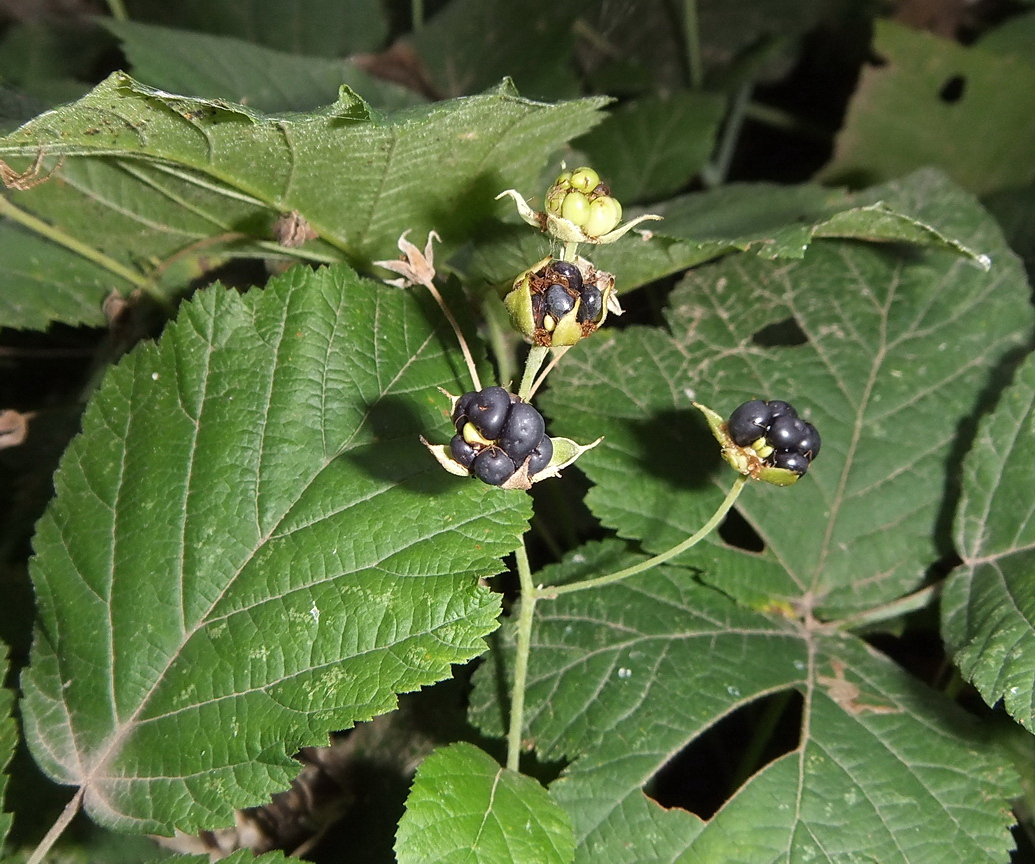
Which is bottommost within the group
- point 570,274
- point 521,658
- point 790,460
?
point 521,658

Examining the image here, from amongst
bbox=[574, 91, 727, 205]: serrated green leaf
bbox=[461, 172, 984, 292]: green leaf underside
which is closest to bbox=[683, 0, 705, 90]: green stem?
bbox=[574, 91, 727, 205]: serrated green leaf

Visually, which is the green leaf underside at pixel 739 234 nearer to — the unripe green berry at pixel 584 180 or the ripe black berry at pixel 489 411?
the unripe green berry at pixel 584 180

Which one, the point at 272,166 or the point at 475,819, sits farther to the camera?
the point at 272,166

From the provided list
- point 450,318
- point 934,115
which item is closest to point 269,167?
point 450,318

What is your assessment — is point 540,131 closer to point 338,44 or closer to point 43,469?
point 43,469

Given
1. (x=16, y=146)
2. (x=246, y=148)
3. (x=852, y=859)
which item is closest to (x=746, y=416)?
(x=852, y=859)

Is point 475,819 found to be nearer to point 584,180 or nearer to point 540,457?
point 540,457

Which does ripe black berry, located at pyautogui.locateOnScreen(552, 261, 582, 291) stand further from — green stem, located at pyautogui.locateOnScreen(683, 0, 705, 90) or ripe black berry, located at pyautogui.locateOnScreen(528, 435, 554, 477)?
green stem, located at pyautogui.locateOnScreen(683, 0, 705, 90)
